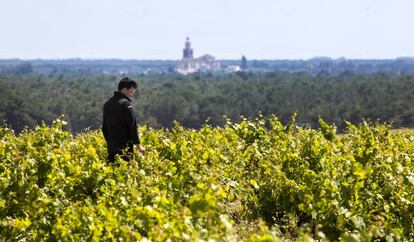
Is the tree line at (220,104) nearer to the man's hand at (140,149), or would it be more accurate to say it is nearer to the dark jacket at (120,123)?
the dark jacket at (120,123)

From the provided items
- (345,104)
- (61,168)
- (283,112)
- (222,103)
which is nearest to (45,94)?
(222,103)

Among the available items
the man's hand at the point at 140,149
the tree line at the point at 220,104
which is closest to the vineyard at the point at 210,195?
the man's hand at the point at 140,149

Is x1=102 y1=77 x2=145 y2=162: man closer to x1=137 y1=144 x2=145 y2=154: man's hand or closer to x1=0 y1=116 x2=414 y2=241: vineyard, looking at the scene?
x1=137 y1=144 x2=145 y2=154: man's hand

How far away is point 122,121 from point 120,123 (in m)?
0.05

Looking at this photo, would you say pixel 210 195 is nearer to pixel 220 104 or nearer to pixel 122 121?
pixel 122 121

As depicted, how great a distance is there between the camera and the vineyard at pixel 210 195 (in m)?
4.53

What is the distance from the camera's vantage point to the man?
789 centimetres

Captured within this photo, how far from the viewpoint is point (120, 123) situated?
26.3ft

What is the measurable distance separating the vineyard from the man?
0.94 feet

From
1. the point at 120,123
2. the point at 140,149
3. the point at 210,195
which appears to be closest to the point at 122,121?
the point at 120,123

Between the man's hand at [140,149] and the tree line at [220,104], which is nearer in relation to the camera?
the man's hand at [140,149]

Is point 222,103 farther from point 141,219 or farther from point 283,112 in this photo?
point 141,219

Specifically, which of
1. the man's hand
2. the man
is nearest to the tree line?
the man

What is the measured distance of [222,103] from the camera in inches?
3196
